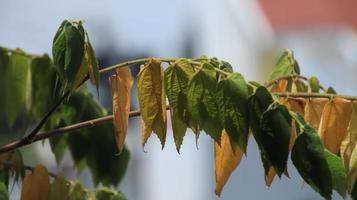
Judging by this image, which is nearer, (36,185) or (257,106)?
(257,106)

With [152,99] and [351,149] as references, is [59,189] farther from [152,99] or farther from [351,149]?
[351,149]

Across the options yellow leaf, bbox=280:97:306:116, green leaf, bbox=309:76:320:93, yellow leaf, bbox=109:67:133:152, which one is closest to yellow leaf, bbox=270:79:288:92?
green leaf, bbox=309:76:320:93

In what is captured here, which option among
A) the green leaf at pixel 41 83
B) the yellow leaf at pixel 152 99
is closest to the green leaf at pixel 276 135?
the yellow leaf at pixel 152 99

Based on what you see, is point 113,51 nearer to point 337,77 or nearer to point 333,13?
point 333,13

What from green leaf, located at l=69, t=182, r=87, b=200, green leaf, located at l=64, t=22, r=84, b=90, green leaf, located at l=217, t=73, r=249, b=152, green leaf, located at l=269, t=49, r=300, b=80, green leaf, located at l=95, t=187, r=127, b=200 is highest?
green leaf, located at l=64, t=22, r=84, b=90

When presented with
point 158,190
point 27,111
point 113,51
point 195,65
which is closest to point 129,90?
point 195,65

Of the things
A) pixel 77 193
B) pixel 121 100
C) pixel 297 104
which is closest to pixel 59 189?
pixel 77 193

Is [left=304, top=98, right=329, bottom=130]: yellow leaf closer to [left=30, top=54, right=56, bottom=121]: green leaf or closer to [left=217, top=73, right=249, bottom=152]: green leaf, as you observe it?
[left=217, top=73, right=249, bottom=152]: green leaf
